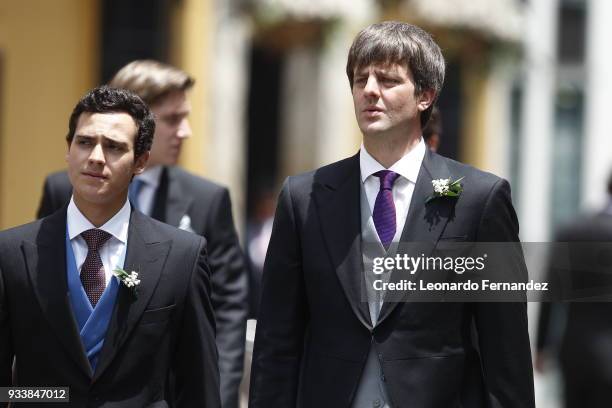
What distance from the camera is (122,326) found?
439 cm

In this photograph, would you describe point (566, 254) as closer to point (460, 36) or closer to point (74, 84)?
point (74, 84)

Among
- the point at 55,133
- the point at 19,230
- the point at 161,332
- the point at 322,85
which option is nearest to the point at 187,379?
the point at 161,332

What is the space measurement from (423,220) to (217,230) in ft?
5.79

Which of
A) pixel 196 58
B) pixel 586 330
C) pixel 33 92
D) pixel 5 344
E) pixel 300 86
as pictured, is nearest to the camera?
pixel 5 344

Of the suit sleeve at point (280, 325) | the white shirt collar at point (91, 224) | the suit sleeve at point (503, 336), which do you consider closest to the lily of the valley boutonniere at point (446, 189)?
the suit sleeve at point (503, 336)

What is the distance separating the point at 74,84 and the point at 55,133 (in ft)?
1.70

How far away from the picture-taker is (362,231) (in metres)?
4.57

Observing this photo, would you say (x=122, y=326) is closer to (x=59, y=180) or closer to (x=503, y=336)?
(x=503, y=336)

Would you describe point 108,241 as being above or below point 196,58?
below

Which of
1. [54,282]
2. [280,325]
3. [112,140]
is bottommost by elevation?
[280,325]

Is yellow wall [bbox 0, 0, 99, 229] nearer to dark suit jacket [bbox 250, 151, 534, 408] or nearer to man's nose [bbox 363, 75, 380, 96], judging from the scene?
dark suit jacket [bbox 250, 151, 534, 408]

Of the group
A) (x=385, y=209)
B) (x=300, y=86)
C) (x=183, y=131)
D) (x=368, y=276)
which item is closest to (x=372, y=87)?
(x=385, y=209)

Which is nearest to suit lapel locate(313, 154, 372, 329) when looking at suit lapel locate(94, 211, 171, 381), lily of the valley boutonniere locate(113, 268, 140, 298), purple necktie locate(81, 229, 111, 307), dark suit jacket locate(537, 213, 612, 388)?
suit lapel locate(94, 211, 171, 381)

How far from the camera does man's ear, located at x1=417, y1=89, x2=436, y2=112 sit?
→ 4.62 meters
